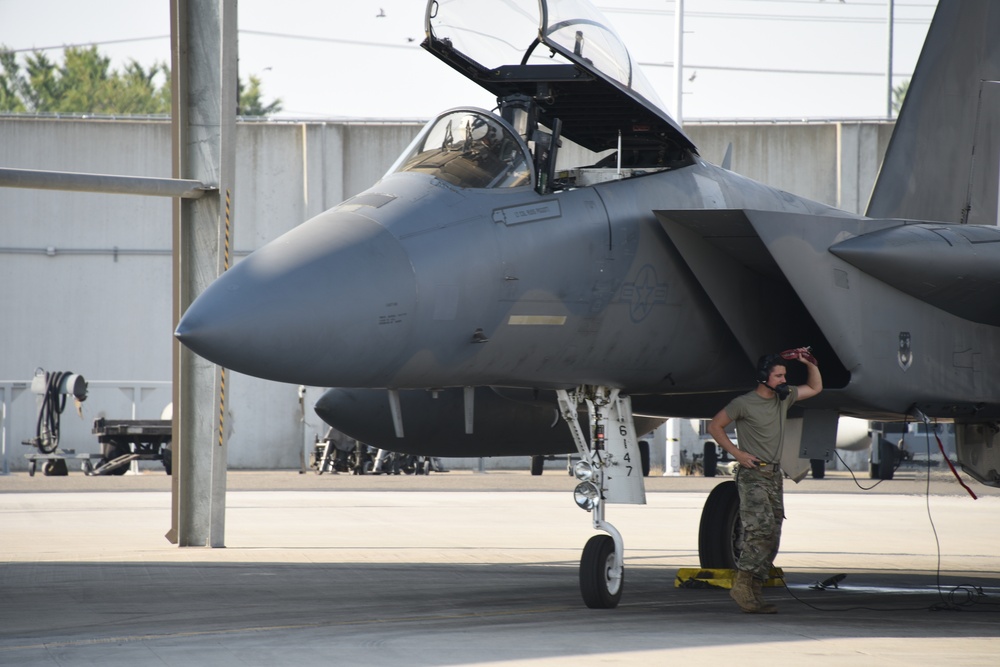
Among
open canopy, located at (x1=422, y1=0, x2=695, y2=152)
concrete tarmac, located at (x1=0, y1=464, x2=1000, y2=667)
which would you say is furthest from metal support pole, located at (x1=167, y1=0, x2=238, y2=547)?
open canopy, located at (x1=422, y1=0, x2=695, y2=152)

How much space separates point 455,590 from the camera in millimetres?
8836

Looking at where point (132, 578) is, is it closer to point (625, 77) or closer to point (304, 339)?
point (304, 339)

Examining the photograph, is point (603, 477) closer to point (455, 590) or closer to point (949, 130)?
point (455, 590)

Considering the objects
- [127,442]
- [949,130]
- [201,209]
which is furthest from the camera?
[127,442]

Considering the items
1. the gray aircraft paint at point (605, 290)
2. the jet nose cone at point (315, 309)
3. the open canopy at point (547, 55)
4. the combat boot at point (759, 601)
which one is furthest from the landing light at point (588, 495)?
the open canopy at point (547, 55)

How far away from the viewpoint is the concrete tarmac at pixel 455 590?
5977 mm

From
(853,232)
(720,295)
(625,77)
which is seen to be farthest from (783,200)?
(625,77)

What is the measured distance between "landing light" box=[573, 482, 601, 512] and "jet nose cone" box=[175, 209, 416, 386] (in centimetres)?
172

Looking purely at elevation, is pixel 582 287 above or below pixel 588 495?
above

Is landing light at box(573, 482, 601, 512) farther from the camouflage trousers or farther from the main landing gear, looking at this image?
the camouflage trousers

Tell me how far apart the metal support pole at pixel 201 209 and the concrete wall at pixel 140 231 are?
59.9ft

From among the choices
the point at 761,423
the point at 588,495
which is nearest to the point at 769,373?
the point at 761,423

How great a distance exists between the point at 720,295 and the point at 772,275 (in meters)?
0.47

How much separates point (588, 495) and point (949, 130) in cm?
515
